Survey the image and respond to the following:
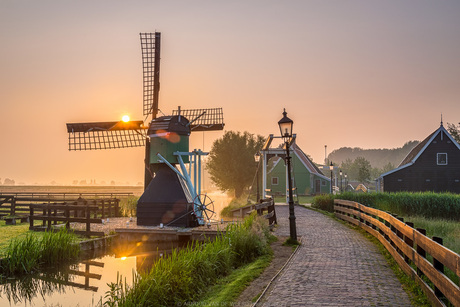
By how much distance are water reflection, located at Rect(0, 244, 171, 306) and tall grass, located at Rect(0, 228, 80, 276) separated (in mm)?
371

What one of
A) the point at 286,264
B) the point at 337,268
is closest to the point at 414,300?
the point at 337,268

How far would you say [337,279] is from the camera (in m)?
9.16

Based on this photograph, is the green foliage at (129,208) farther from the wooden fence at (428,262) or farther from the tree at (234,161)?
the tree at (234,161)

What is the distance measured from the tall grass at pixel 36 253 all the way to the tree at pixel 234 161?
43.9 meters

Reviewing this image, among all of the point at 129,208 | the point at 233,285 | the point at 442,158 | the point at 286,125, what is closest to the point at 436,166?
the point at 442,158

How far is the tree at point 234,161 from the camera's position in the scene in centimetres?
5838

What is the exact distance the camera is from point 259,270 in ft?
35.0

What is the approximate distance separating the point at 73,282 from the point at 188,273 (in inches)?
180

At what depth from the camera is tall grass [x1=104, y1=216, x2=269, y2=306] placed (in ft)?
26.9

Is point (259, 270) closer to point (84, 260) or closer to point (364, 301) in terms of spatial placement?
point (364, 301)

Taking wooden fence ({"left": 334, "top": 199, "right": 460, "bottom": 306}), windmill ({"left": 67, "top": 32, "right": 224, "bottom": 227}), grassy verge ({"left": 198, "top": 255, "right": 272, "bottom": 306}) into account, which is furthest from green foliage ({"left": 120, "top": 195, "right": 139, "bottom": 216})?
wooden fence ({"left": 334, "top": 199, "right": 460, "bottom": 306})

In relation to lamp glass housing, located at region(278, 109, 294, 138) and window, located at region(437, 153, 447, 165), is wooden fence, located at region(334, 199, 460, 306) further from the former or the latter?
window, located at region(437, 153, 447, 165)

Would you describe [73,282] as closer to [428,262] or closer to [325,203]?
[428,262]

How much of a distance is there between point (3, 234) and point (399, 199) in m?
24.2
